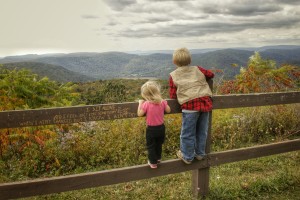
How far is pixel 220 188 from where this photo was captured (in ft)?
15.2

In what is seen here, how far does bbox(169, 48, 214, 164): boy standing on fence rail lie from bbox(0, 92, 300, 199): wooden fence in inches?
7.4

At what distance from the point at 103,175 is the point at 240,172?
11.0 ft

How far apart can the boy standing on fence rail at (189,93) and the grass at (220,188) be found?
1133 mm

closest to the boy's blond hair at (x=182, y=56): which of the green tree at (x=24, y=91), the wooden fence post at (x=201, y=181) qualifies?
the wooden fence post at (x=201, y=181)

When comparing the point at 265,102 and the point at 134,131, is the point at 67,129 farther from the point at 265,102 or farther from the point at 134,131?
the point at 265,102

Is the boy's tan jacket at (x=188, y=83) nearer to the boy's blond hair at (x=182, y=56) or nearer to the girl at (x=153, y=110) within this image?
the boy's blond hair at (x=182, y=56)

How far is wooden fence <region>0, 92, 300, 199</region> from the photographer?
318 cm

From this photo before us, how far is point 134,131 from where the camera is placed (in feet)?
23.4

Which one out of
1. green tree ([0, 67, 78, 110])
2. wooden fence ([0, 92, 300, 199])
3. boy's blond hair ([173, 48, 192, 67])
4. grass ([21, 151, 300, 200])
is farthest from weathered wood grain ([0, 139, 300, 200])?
green tree ([0, 67, 78, 110])

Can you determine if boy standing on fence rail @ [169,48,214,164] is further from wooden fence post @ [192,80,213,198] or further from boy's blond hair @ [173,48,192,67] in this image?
wooden fence post @ [192,80,213,198]

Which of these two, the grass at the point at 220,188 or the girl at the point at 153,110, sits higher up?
the girl at the point at 153,110

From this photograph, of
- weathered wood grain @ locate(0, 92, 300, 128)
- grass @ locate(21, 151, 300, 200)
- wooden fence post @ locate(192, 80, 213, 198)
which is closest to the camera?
weathered wood grain @ locate(0, 92, 300, 128)

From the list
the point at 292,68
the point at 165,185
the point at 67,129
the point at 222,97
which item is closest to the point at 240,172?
the point at 165,185

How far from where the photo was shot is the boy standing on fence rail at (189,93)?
12.2 ft
